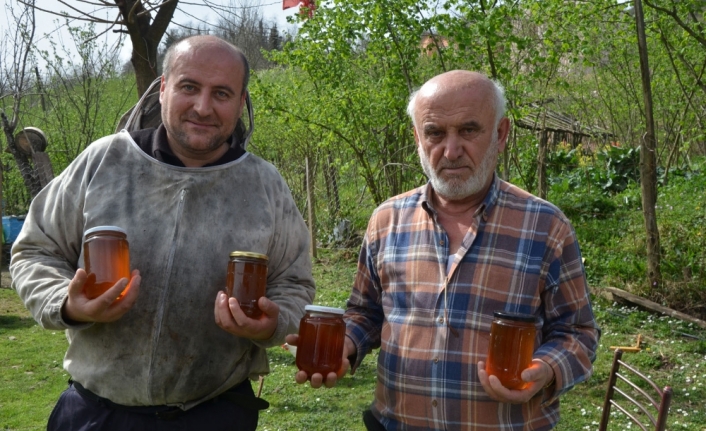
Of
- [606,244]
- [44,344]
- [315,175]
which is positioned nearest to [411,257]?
[44,344]

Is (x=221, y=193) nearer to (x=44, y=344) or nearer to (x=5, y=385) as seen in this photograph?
(x=5, y=385)

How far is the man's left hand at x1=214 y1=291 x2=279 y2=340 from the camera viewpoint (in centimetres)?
218

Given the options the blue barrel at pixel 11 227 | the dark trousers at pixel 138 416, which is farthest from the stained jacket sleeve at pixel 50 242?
the blue barrel at pixel 11 227

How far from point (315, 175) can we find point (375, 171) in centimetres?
269

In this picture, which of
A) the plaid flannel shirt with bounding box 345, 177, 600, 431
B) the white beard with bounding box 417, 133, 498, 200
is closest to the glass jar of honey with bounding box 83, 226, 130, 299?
the plaid flannel shirt with bounding box 345, 177, 600, 431

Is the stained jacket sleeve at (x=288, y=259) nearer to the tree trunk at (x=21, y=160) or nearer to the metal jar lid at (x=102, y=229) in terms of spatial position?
the metal jar lid at (x=102, y=229)

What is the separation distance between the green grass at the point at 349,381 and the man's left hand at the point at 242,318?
353 cm

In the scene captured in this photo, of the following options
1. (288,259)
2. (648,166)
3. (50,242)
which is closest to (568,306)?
(288,259)

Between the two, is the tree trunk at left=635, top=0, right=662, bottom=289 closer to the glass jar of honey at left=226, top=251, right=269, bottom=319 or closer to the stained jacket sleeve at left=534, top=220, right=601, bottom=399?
the stained jacket sleeve at left=534, top=220, right=601, bottom=399

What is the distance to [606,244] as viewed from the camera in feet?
33.4

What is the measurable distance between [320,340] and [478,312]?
0.54 metres

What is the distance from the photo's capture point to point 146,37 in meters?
5.94

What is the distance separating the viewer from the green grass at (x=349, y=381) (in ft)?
18.7

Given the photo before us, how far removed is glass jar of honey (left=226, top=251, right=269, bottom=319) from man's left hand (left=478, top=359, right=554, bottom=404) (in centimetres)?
74
